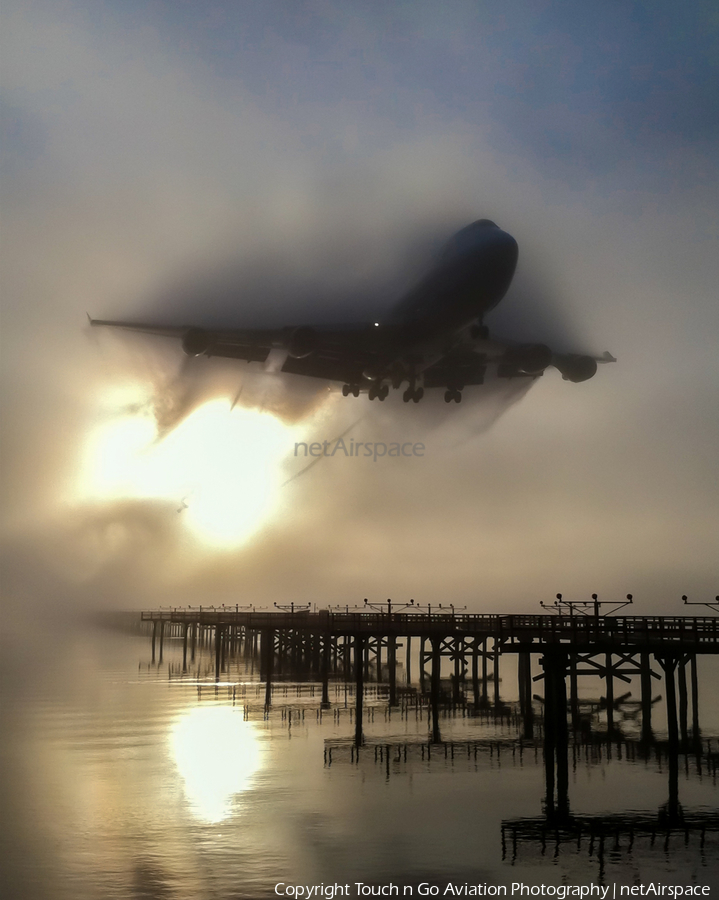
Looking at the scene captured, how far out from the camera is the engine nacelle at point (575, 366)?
67.0 m

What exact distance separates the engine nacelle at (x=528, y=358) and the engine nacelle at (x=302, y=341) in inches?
535

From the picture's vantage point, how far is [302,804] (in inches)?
1638

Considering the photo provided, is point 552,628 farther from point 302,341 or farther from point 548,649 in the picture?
point 302,341

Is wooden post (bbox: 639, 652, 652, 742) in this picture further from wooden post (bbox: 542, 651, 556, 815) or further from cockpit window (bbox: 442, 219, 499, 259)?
cockpit window (bbox: 442, 219, 499, 259)

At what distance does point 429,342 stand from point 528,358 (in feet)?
23.8

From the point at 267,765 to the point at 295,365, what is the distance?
28.0 metres

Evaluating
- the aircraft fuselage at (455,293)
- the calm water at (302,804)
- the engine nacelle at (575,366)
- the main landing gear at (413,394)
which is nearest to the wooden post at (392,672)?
the calm water at (302,804)

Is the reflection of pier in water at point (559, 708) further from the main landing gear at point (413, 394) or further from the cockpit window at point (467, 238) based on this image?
the cockpit window at point (467, 238)

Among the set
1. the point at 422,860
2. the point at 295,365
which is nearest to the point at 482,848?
the point at 422,860

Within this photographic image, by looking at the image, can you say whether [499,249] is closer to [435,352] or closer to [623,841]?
[435,352]

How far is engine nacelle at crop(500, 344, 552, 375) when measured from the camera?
212 feet
